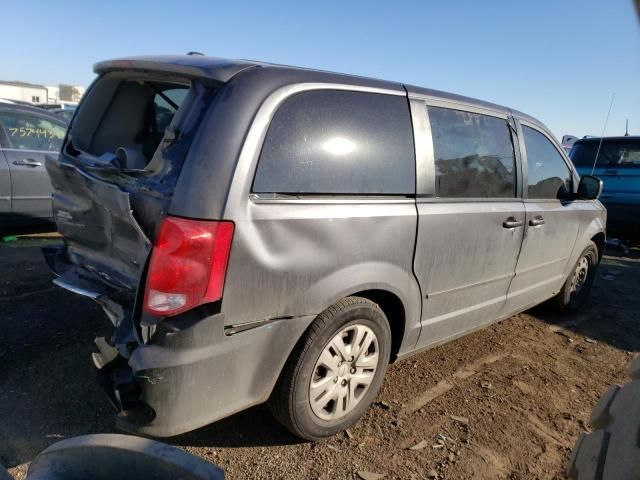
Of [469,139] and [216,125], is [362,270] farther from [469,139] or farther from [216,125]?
[469,139]

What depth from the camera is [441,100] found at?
124 inches

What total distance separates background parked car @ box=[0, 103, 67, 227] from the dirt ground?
1412 millimetres

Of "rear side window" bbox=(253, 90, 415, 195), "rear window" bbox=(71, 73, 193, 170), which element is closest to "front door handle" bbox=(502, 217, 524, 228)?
"rear side window" bbox=(253, 90, 415, 195)

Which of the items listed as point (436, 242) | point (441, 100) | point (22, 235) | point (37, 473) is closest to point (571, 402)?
point (436, 242)

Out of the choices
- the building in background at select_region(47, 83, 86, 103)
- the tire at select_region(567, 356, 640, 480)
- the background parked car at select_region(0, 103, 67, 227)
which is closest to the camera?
the tire at select_region(567, 356, 640, 480)

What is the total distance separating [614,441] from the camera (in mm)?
1711

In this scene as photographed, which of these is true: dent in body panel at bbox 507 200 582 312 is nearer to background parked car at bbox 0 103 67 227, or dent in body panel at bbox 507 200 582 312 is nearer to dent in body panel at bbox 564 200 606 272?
dent in body panel at bbox 564 200 606 272

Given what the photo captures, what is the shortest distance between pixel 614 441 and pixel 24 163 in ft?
20.2

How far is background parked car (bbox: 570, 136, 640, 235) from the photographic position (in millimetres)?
7996

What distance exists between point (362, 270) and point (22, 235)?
5461mm

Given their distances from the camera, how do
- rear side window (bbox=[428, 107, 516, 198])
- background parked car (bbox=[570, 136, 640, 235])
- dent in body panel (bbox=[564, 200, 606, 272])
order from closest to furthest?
1. rear side window (bbox=[428, 107, 516, 198])
2. dent in body panel (bbox=[564, 200, 606, 272])
3. background parked car (bbox=[570, 136, 640, 235])

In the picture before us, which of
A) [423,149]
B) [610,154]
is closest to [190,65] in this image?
[423,149]

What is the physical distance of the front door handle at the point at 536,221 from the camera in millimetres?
3759

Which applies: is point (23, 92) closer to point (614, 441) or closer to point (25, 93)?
point (25, 93)
